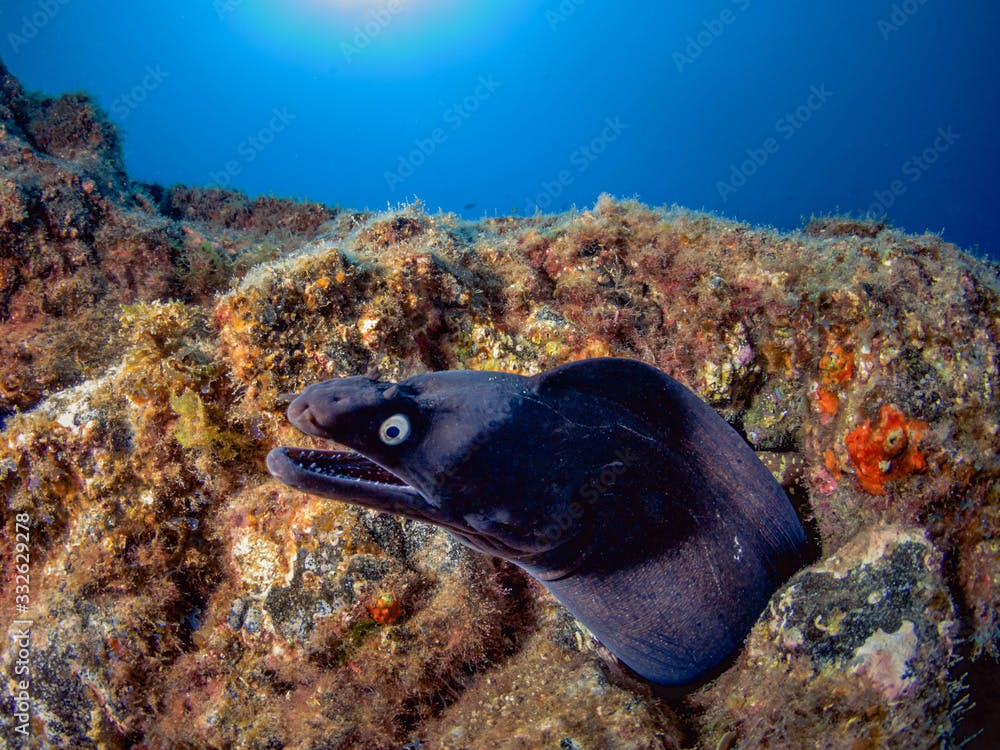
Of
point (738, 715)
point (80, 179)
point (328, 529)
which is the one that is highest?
point (80, 179)

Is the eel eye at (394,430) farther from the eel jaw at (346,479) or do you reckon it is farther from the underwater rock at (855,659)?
the underwater rock at (855,659)

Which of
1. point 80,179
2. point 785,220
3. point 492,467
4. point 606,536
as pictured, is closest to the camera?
point 492,467

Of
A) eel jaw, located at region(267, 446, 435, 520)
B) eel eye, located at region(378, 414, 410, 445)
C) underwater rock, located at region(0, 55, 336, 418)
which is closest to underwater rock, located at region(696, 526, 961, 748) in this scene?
eel jaw, located at region(267, 446, 435, 520)

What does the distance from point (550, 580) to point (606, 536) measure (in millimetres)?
430

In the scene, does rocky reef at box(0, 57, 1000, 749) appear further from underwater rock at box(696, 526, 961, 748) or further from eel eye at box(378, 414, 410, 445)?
eel eye at box(378, 414, 410, 445)

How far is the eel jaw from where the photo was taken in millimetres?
1936

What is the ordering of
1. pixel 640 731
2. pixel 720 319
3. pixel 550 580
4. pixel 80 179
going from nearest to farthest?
pixel 640 731 < pixel 550 580 < pixel 720 319 < pixel 80 179

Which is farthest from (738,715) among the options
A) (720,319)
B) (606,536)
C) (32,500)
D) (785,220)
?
(785,220)

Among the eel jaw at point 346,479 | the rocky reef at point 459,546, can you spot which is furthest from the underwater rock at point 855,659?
the eel jaw at point 346,479

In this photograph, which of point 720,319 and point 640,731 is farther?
point 720,319

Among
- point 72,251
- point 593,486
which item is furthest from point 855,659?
→ point 72,251

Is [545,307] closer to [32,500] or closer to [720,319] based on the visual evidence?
[720,319]

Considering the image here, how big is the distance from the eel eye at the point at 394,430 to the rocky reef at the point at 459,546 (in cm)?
111

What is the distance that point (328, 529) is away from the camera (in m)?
2.85
